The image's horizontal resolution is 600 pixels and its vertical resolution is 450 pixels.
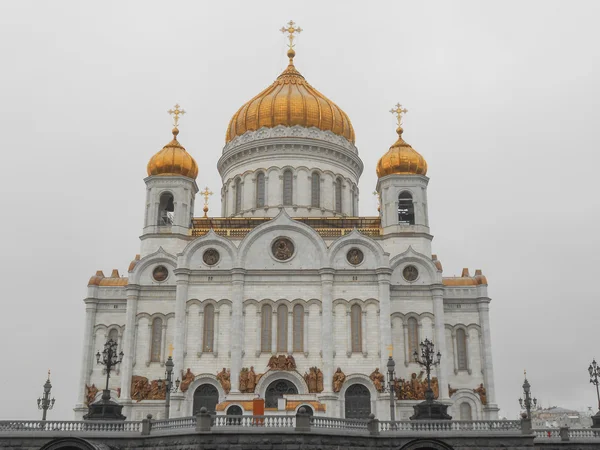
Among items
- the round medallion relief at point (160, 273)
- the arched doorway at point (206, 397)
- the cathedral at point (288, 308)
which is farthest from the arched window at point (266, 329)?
the round medallion relief at point (160, 273)

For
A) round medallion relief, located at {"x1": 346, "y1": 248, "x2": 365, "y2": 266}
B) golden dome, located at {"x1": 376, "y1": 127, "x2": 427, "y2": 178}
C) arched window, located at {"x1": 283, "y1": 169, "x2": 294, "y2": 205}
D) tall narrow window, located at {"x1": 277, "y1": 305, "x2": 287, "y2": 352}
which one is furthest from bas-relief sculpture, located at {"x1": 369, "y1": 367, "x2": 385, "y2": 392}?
→ arched window, located at {"x1": 283, "y1": 169, "x2": 294, "y2": 205}

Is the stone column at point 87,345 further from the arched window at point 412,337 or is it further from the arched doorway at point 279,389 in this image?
the arched window at point 412,337

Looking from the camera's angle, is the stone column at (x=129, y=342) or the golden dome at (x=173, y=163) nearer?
the stone column at (x=129, y=342)

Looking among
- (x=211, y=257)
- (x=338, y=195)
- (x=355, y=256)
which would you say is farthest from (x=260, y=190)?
(x=355, y=256)

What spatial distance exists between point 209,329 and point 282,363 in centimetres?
457

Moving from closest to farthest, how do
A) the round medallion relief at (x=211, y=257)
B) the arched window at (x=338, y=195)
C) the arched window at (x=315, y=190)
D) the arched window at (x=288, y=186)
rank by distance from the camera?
the round medallion relief at (x=211, y=257), the arched window at (x=288, y=186), the arched window at (x=315, y=190), the arched window at (x=338, y=195)

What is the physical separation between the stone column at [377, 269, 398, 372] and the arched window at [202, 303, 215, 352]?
918cm

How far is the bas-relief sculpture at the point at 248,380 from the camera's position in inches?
1499

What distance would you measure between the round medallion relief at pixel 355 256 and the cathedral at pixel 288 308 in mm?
246

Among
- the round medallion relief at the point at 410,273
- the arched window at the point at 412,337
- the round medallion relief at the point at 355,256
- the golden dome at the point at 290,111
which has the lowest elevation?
the arched window at the point at 412,337

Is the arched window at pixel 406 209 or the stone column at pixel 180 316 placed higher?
the arched window at pixel 406 209

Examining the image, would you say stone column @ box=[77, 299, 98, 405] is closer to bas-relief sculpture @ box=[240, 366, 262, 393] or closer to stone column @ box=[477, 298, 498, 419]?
bas-relief sculpture @ box=[240, 366, 262, 393]

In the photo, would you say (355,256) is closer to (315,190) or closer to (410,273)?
(410,273)

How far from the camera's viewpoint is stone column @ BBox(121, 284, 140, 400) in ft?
130
